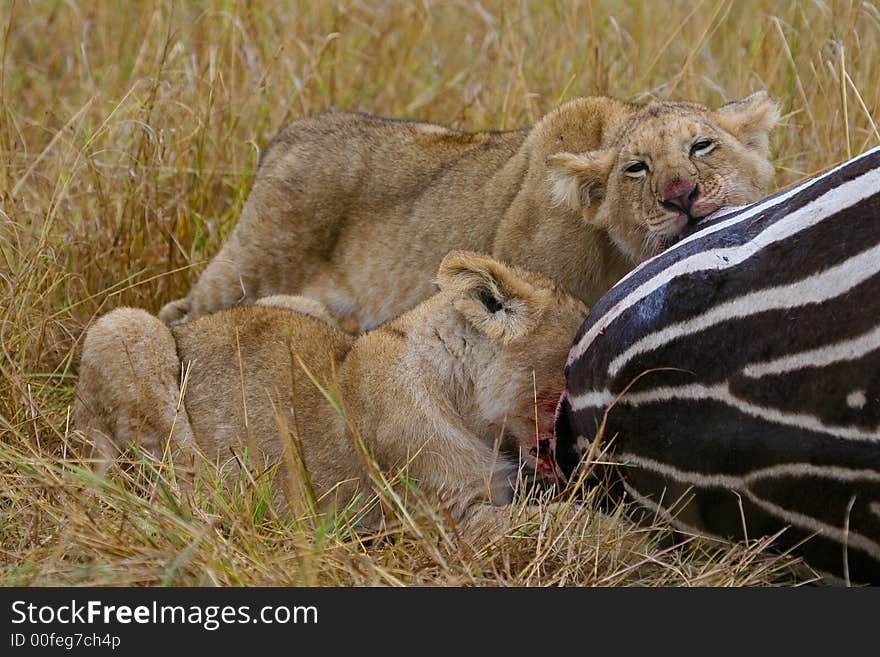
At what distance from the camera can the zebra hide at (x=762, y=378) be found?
3.04 meters

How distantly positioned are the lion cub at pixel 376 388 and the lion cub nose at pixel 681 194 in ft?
1.49

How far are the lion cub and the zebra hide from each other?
381 millimetres

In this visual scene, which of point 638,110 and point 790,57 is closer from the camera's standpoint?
point 638,110

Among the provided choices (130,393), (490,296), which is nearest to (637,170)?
(490,296)

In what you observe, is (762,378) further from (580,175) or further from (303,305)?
(303,305)

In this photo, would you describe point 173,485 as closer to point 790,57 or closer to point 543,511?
point 543,511

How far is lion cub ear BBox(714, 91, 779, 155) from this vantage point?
4.66 meters

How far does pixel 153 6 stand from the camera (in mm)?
7496

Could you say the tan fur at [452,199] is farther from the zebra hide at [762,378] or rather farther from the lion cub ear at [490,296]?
the zebra hide at [762,378]

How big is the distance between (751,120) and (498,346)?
1.39m

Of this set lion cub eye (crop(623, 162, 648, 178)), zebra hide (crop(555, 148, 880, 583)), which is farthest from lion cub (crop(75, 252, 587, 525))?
lion cub eye (crop(623, 162, 648, 178))

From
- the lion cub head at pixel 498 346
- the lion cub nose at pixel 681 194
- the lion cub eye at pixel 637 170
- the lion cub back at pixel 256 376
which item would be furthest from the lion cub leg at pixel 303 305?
the lion cub nose at pixel 681 194

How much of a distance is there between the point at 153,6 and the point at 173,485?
4440 mm

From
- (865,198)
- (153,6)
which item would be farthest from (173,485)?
(153,6)
